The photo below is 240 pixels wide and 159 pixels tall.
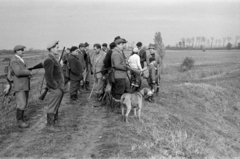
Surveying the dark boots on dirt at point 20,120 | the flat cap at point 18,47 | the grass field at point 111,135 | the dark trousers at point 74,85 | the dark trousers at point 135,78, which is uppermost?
the flat cap at point 18,47

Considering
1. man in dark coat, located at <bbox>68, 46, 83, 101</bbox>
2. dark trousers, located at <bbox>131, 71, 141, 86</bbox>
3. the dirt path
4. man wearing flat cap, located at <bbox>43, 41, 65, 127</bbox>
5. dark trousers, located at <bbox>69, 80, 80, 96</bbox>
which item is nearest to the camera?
the dirt path

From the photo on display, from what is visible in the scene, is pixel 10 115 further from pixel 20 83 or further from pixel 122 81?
pixel 122 81

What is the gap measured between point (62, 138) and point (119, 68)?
109 inches

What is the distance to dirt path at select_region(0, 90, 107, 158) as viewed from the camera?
506cm

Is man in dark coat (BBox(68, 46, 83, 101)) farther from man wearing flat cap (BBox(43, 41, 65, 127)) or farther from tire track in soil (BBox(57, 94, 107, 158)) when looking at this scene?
man wearing flat cap (BBox(43, 41, 65, 127))

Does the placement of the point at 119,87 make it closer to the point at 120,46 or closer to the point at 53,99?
the point at 120,46

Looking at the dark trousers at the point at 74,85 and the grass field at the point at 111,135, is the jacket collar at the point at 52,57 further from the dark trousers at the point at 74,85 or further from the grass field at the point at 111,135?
the dark trousers at the point at 74,85

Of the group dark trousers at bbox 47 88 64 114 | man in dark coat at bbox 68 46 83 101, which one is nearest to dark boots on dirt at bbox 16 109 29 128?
dark trousers at bbox 47 88 64 114

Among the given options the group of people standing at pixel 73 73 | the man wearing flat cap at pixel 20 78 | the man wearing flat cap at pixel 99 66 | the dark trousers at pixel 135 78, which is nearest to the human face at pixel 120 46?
the group of people standing at pixel 73 73

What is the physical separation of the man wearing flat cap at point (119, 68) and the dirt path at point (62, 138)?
1.02 metres

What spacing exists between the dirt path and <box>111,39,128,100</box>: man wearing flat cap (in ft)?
3.36

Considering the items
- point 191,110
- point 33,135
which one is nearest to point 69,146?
point 33,135

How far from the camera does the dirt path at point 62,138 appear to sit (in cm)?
506

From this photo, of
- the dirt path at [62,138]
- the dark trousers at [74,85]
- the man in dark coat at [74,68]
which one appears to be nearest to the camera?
the dirt path at [62,138]
